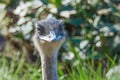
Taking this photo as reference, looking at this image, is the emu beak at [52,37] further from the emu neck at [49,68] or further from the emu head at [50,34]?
the emu neck at [49,68]

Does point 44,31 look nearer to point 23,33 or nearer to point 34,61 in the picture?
point 23,33

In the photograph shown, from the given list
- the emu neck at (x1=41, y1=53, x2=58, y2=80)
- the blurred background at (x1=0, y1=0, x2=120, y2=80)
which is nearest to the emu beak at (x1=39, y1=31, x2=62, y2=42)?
the emu neck at (x1=41, y1=53, x2=58, y2=80)

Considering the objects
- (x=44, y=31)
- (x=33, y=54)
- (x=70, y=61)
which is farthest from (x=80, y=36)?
(x=44, y=31)

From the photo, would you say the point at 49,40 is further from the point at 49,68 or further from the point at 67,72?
the point at 67,72

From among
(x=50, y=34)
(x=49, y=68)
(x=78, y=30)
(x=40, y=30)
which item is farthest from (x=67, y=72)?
(x=50, y=34)

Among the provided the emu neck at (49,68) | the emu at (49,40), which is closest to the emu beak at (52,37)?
the emu at (49,40)

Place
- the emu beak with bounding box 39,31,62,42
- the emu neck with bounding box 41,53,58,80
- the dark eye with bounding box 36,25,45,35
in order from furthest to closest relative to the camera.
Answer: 1. the emu neck with bounding box 41,53,58,80
2. the dark eye with bounding box 36,25,45,35
3. the emu beak with bounding box 39,31,62,42

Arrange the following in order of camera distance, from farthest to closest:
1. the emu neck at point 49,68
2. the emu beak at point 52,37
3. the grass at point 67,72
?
1. the grass at point 67,72
2. the emu neck at point 49,68
3. the emu beak at point 52,37

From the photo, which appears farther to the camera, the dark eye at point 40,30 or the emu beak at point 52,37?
the dark eye at point 40,30

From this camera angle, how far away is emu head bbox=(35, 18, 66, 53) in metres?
3.32

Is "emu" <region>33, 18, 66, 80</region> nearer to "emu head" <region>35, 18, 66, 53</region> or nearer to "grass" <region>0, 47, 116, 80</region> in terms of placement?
"emu head" <region>35, 18, 66, 53</region>

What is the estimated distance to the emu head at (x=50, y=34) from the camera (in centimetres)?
332

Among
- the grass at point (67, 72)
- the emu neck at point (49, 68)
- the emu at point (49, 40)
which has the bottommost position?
the grass at point (67, 72)

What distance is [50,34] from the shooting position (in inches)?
131
